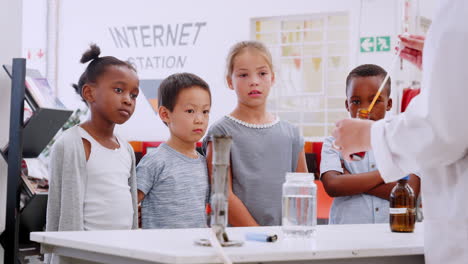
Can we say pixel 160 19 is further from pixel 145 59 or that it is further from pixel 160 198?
pixel 160 198

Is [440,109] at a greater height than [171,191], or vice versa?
[440,109]

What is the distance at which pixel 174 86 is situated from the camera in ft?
7.46

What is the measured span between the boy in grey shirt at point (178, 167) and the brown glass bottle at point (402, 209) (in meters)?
0.78

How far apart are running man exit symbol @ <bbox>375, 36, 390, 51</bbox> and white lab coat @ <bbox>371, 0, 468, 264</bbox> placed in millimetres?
6643

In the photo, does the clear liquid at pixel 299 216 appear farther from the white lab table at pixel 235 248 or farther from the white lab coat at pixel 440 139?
the white lab coat at pixel 440 139

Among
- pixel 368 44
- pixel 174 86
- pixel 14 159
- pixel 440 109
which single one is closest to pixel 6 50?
pixel 14 159

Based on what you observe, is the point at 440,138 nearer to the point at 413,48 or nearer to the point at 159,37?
the point at 413,48

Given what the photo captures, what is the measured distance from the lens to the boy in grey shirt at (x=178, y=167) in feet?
6.84

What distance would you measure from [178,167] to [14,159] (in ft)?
2.88

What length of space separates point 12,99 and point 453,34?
2.06 meters

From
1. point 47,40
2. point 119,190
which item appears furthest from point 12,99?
point 47,40

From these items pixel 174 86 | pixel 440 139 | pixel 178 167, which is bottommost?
pixel 178 167

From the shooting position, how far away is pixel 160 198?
6.87 feet

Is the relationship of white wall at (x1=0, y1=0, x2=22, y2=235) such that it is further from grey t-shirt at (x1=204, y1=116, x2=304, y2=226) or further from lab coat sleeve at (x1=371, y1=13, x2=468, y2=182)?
lab coat sleeve at (x1=371, y1=13, x2=468, y2=182)
